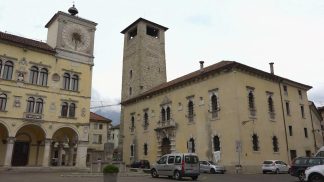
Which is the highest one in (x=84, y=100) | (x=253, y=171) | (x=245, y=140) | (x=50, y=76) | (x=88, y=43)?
(x=88, y=43)

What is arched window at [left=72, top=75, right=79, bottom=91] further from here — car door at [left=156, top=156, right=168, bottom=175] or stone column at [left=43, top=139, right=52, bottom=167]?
car door at [left=156, top=156, right=168, bottom=175]

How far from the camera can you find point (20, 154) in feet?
99.6

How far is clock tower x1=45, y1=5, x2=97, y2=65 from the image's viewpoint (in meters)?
33.6

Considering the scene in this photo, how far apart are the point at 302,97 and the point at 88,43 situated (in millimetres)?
27632

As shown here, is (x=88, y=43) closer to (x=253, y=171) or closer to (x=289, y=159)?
(x=253, y=171)

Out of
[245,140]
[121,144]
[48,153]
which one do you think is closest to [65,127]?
[48,153]

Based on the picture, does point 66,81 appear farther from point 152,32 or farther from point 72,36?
point 152,32

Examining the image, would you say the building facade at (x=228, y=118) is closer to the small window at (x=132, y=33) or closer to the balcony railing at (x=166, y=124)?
the balcony railing at (x=166, y=124)

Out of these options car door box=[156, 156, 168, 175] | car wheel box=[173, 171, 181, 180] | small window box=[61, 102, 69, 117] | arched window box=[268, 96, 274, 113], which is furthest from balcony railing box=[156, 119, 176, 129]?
car wheel box=[173, 171, 181, 180]

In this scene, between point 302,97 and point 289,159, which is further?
point 302,97

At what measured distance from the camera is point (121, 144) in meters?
46.6

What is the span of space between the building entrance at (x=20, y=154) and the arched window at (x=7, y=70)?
682cm

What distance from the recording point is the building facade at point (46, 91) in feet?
95.1

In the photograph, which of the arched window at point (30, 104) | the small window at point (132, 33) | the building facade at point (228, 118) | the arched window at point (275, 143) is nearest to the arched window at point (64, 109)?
the arched window at point (30, 104)
